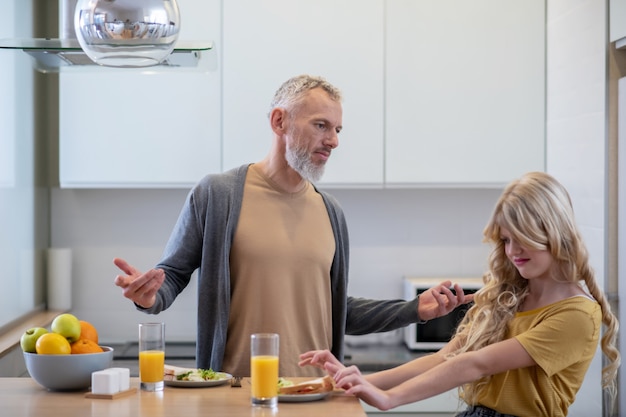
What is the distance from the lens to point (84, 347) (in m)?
2.03

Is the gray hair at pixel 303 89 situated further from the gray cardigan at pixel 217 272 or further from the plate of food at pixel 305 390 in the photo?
the plate of food at pixel 305 390

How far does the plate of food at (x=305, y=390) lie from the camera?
1911mm

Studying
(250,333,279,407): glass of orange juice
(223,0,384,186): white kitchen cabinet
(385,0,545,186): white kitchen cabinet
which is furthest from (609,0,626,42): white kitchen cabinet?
(250,333,279,407): glass of orange juice

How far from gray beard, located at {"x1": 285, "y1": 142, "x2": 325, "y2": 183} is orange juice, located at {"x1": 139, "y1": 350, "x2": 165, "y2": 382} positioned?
A: 2.33 feet

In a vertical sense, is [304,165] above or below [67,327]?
above

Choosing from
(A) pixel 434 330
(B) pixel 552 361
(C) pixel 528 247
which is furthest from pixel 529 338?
(A) pixel 434 330

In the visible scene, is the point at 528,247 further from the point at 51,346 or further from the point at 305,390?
the point at 51,346

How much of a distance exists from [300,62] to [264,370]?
1.99m

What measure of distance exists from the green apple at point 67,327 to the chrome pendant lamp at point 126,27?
583 millimetres

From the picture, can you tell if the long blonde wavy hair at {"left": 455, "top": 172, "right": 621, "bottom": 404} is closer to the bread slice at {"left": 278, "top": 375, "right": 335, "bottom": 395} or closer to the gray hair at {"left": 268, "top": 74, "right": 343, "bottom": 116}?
the bread slice at {"left": 278, "top": 375, "right": 335, "bottom": 395}

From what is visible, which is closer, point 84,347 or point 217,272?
point 84,347

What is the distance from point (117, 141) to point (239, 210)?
1.31m

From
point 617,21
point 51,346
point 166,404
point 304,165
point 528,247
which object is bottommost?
point 166,404

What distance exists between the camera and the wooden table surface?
180 centimetres
